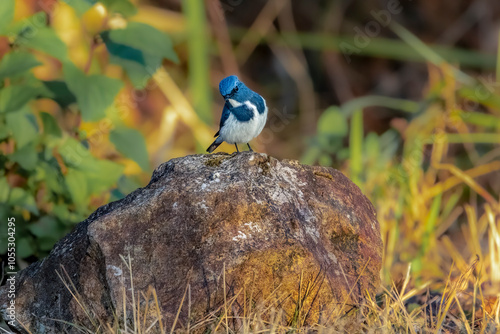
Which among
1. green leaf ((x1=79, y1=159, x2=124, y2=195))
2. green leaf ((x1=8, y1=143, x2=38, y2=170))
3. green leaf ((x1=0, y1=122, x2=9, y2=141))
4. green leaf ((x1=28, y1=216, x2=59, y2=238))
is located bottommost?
green leaf ((x1=28, y1=216, x2=59, y2=238))

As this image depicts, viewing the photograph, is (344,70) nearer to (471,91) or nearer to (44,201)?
(471,91)

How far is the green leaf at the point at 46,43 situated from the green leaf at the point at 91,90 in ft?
0.29

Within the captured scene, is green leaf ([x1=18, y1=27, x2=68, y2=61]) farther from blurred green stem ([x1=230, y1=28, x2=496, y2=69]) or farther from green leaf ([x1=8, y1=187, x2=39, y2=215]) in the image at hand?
blurred green stem ([x1=230, y1=28, x2=496, y2=69])

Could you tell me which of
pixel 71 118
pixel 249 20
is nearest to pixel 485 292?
pixel 71 118

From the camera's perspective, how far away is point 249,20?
320 inches

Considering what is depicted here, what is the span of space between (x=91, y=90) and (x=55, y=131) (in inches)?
15.8

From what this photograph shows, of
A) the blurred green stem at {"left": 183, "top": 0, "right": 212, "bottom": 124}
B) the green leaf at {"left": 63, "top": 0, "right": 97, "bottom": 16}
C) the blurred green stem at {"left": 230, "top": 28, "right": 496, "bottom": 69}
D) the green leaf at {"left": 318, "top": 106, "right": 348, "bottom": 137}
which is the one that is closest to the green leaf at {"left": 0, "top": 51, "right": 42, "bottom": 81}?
the green leaf at {"left": 63, "top": 0, "right": 97, "bottom": 16}

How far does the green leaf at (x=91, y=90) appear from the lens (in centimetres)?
300

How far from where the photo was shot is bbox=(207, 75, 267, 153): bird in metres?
2.79

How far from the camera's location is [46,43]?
3.06m

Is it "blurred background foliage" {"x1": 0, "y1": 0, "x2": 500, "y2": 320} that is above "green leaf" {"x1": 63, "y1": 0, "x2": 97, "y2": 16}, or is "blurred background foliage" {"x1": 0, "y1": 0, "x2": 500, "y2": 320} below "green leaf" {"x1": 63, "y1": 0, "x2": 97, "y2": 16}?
below

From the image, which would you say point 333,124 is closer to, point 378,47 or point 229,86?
point 229,86

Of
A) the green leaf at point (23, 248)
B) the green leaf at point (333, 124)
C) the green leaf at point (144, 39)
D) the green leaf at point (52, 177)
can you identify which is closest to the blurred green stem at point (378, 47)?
the green leaf at point (333, 124)

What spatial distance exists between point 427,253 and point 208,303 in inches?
91.0
